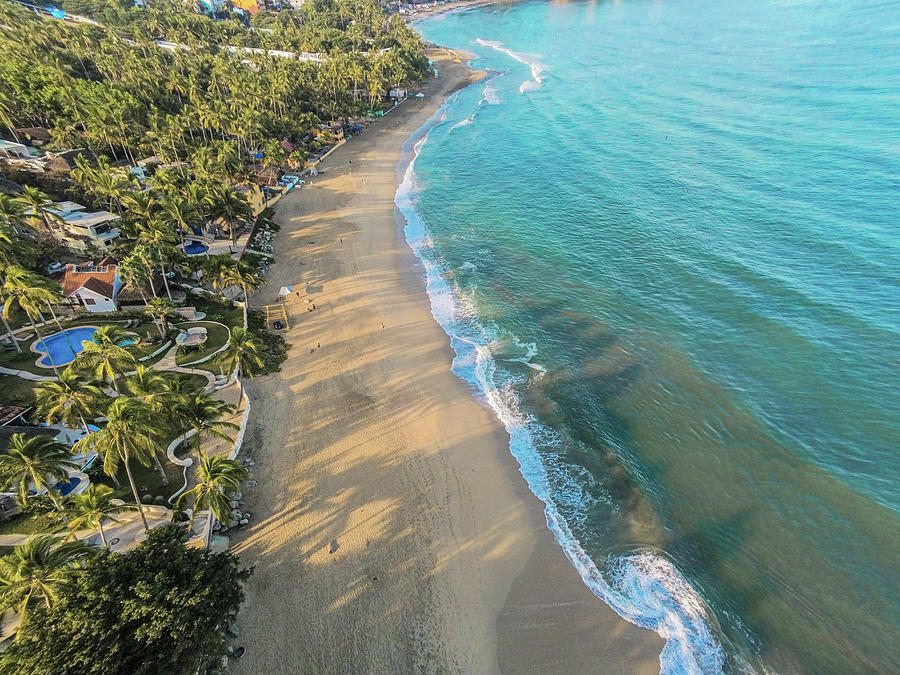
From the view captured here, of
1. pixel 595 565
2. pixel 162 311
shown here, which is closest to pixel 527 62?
pixel 162 311

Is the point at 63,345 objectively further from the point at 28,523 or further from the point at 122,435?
the point at 122,435

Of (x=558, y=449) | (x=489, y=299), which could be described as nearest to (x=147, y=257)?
(x=489, y=299)

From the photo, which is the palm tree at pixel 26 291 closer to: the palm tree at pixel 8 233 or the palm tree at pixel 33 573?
the palm tree at pixel 8 233

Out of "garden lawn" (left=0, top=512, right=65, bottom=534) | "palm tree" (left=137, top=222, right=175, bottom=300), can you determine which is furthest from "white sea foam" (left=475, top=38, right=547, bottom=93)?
"garden lawn" (left=0, top=512, right=65, bottom=534)

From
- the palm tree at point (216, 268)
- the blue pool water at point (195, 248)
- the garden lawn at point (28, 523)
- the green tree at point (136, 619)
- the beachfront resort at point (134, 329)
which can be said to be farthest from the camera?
the blue pool water at point (195, 248)

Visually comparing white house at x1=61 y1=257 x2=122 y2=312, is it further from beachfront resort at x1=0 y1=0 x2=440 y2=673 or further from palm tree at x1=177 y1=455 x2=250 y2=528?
palm tree at x1=177 y1=455 x2=250 y2=528

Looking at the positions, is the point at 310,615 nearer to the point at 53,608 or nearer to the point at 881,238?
the point at 53,608

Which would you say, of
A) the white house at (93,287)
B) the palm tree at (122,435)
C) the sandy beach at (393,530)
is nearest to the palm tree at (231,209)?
the sandy beach at (393,530)
